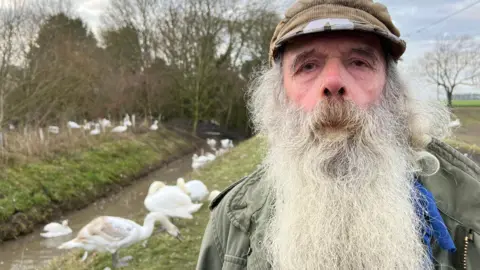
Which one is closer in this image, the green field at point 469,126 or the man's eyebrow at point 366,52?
the man's eyebrow at point 366,52

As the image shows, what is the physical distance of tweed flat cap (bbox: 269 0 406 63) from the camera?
4.94 ft

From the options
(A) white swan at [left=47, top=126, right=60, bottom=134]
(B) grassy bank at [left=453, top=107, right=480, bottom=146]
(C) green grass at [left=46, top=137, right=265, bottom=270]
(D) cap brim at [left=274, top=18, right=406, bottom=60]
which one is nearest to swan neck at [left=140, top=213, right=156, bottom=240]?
(C) green grass at [left=46, top=137, right=265, bottom=270]

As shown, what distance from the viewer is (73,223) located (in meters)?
9.72

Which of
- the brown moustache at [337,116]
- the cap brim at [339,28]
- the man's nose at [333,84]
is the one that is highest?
the cap brim at [339,28]

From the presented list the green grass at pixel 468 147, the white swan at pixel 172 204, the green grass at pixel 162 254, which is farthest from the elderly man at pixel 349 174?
the green grass at pixel 468 147

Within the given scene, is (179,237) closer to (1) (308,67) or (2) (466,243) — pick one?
(1) (308,67)

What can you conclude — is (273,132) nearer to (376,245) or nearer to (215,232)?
(215,232)

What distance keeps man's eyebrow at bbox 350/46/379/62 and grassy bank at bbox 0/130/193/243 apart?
29.8ft

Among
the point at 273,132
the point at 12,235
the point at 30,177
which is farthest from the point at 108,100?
the point at 273,132

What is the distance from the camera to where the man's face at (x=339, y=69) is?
1.54m

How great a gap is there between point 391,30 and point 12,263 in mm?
8110

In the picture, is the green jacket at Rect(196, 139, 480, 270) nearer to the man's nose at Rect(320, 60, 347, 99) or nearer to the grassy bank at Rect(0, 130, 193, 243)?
the man's nose at Rect(320, 60, 347, 99)

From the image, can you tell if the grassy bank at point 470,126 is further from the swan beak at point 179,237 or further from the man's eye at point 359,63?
the man's eye at point 359,63

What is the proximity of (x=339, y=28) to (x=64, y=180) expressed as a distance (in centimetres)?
1149
